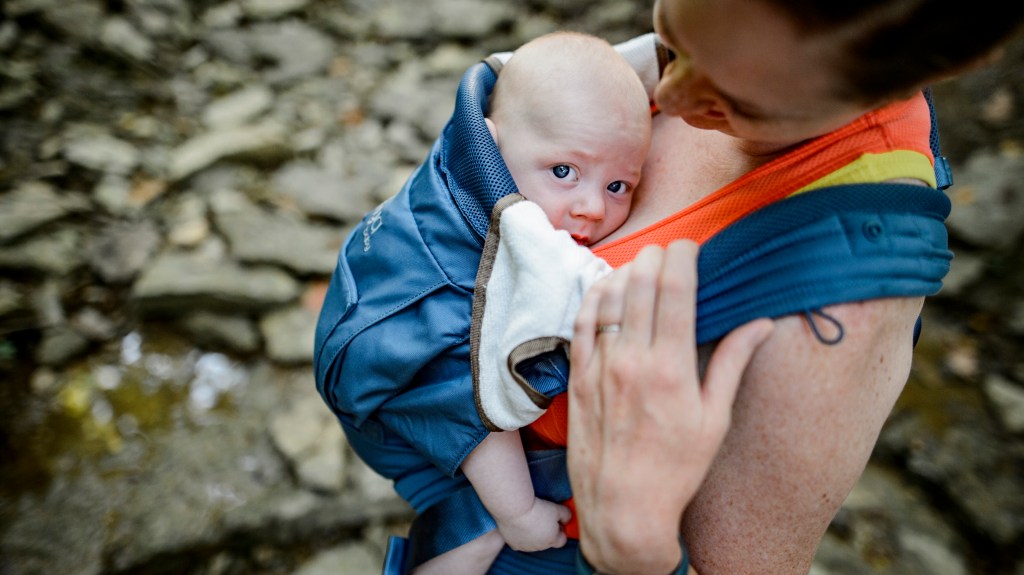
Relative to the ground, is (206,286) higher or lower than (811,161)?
lower

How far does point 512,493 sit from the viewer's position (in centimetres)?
A: 111

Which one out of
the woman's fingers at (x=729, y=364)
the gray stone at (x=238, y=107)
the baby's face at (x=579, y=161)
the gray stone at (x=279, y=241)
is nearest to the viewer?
the woman's fingers at (x=729, y=364)

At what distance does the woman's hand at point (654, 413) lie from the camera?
2.53ft

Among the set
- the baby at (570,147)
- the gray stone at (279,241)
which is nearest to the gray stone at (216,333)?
the gray stone at (279,241)

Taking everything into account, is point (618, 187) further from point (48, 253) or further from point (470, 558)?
point (48, 253)

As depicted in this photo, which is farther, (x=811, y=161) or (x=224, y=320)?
(x=224, y=320)

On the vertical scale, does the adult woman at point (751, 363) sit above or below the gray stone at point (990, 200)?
above

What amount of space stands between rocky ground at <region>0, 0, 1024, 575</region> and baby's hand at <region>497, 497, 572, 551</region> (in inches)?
49.4

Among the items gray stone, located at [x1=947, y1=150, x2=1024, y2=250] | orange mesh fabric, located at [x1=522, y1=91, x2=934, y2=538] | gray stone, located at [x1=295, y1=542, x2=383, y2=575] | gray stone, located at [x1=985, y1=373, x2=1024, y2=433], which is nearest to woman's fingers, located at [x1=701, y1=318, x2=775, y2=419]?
orange mesh fabric, located at [x1=522, y1=91, x2=934, y2=538]

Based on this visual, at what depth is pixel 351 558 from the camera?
2.17 m

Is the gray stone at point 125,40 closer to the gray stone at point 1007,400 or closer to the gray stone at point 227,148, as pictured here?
the gray stone at point 227,148

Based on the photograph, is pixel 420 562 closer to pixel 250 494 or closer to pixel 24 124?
pixel 250 494

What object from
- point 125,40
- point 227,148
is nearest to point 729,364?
point 227,148

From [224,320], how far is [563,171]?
1.97 metres
